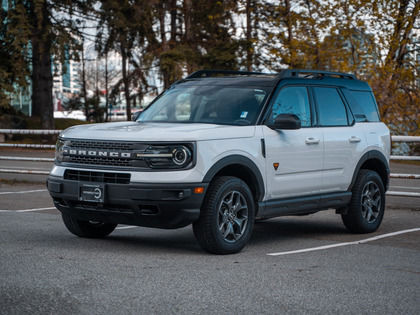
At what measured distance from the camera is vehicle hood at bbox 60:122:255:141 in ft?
24.2

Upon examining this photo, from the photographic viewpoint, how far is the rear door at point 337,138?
9.18 m

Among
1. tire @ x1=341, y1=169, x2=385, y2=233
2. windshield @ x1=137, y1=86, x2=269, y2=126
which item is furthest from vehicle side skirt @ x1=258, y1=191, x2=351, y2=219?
windshield @ x1=137, y1=86, x2=269, y2=126

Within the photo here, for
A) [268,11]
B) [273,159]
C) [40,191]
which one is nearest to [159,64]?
[268,11]

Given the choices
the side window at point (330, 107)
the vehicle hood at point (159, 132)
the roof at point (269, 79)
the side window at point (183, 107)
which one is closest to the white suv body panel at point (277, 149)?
the vehicle hood at point (159, 132)

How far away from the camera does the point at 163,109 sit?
904cm

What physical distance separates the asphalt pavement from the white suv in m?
0.37

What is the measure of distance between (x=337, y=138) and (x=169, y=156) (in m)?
2.84

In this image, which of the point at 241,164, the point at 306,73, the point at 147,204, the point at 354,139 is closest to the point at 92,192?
the point at 147,204

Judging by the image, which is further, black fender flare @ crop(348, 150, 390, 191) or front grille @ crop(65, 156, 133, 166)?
black fender flare @ crop(348, 150, 390, 191)

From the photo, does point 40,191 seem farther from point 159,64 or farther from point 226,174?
point 159,64

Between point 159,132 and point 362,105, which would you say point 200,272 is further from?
point 362,105

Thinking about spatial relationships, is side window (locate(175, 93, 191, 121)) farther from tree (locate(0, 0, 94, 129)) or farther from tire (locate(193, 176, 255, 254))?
tree (locate(0, 0, 94, 129))

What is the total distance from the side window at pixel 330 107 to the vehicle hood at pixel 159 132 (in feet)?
4.98

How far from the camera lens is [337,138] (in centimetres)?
934
